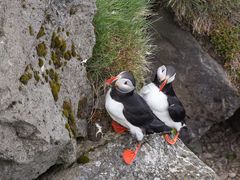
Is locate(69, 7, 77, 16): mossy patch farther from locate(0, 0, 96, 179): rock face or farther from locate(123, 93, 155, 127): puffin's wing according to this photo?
locate(123, 93, 155, 127): puffin's wing

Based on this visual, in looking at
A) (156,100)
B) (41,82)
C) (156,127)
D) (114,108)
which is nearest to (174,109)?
(156,100)

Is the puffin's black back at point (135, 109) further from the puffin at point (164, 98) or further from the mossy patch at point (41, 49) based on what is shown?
the mossy patch at point (41, 49)

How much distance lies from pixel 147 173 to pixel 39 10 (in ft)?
5.40

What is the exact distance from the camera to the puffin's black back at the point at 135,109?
430 cm

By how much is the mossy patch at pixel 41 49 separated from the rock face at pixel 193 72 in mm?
2575

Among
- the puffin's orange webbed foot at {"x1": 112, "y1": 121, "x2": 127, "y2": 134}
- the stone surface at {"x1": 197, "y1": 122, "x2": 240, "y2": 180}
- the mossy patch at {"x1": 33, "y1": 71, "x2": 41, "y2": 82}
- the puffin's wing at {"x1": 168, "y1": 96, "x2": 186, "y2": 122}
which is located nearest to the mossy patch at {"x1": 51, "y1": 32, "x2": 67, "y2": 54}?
the mossy patch at {"x1": 33, "y1": 71, "x2": 41, "y2": 82}

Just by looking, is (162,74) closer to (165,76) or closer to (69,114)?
(165,76)

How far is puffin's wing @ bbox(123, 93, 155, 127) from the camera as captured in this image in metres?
4.30

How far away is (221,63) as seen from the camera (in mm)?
6395

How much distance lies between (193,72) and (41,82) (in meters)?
2.98

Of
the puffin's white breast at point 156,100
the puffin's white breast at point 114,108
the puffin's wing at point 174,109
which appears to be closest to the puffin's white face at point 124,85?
the puffin's white breast at point 114,108

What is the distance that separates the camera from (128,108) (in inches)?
169

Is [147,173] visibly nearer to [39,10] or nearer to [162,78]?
[162,78]

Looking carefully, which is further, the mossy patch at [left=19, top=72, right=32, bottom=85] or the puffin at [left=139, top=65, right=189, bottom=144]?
the puffin at [left=139, top=65, right=189, bottom=144]
